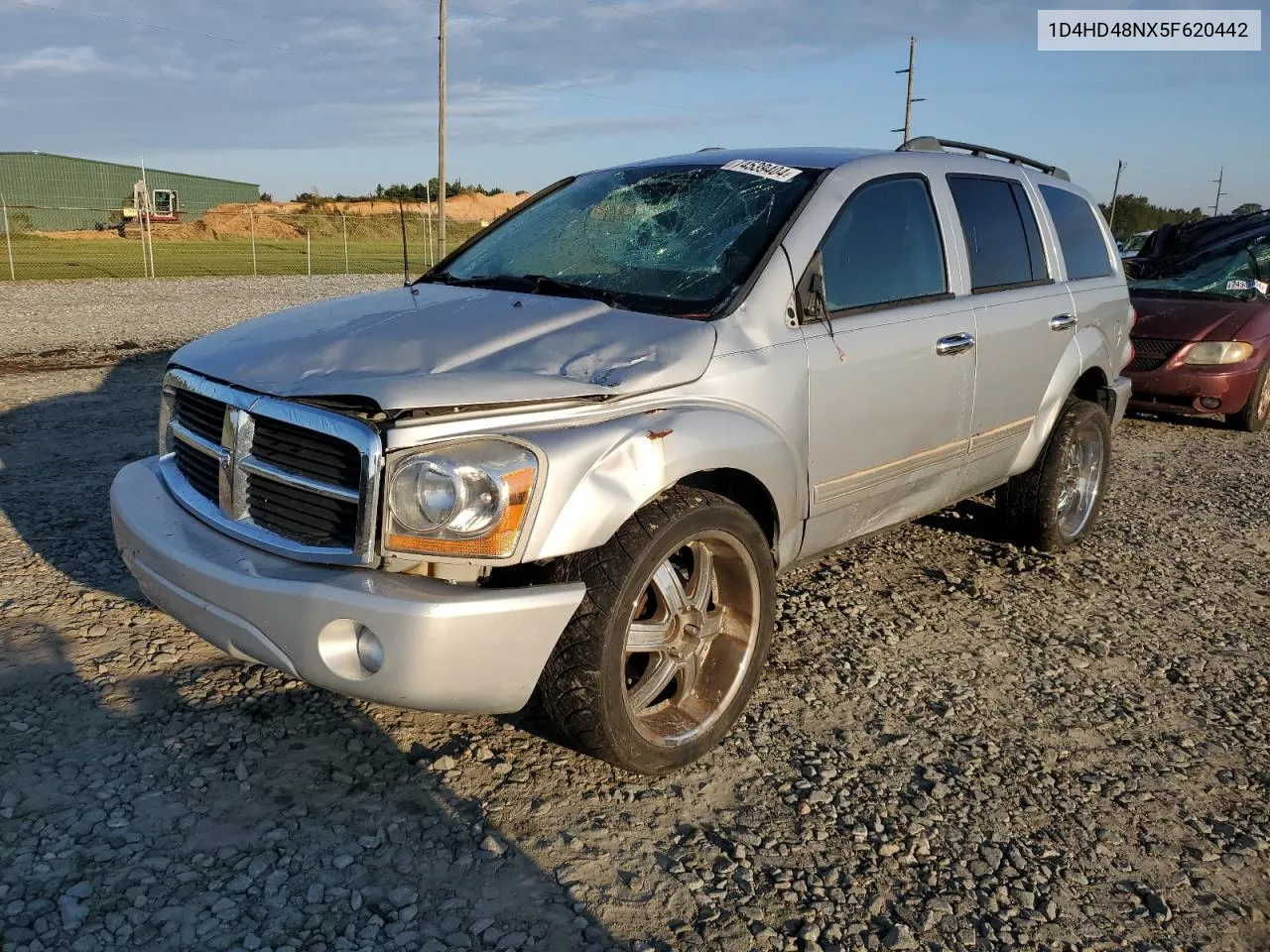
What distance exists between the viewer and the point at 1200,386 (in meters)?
8.65

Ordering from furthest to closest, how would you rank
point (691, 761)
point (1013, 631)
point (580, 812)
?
point (1013, 631) → point (691, 761) → point (580, 812)

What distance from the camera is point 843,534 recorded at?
12.6 feet

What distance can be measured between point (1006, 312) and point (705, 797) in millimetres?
2558

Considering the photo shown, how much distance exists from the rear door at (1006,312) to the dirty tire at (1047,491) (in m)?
0.33

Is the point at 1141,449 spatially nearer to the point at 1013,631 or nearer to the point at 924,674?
the point at 1013,631

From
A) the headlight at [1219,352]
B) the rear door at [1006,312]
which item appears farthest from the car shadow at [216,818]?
the headlight at [1219,352]

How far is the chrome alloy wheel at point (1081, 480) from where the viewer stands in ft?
17.2

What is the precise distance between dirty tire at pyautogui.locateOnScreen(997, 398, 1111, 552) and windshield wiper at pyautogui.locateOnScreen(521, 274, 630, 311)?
253cm

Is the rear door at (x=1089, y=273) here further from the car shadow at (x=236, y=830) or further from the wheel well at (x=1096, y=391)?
the car shadow at (x=236, y=830)

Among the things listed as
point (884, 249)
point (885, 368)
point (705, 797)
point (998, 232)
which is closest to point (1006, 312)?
point (998, 232)

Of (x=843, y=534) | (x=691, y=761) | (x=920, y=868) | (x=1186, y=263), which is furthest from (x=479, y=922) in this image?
(x=1186, y=263)

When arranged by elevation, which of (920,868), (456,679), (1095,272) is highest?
(1095,272)

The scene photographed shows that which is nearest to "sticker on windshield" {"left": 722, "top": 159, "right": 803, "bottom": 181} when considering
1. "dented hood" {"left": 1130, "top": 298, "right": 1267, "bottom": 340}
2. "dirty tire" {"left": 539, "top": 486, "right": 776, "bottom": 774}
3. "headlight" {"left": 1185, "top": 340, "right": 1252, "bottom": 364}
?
"dirty tire" {"left": 539, "top": 486, "right": 776, "bottom": 774}

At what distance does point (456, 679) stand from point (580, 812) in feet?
2.04
